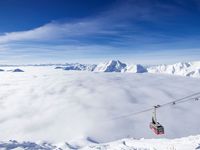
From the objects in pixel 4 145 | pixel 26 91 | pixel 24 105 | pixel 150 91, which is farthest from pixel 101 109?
pixel 4 145

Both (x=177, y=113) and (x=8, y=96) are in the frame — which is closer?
(x=177, y=113)

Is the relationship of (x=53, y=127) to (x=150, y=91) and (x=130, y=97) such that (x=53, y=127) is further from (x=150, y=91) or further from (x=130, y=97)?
(x=150, y=91)

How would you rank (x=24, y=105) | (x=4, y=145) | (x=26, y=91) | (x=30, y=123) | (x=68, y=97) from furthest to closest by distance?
(x=26, y=91) < (x=68, y=97) < (x=24, y=105) < (x=30, y=123) < (x=4, y=145)

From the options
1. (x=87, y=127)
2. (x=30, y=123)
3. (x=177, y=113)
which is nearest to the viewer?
(x=87, y=127)

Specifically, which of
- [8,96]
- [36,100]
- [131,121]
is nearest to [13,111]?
[36,100]

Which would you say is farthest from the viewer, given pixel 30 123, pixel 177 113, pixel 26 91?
pixel 26 91

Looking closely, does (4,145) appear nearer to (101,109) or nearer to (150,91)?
(101,109)

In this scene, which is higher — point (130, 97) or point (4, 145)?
point (4, 145)
